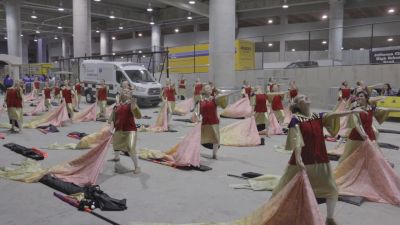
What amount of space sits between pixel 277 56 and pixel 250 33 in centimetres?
634

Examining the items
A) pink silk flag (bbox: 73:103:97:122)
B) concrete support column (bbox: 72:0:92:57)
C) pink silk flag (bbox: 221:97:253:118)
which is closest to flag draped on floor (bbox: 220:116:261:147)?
pink silk flag (bbox: 221:97:253:118)

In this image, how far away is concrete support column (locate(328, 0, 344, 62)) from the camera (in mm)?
30250

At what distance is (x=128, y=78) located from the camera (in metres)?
23.9

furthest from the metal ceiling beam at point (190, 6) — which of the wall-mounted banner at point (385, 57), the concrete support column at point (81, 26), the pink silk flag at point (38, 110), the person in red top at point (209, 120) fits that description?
the person in red top at point (209, 120)

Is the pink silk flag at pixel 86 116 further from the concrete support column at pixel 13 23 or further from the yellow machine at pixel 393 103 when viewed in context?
the concrete support column at pixel 13 23

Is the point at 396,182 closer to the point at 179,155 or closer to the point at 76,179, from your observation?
the point at 179,155

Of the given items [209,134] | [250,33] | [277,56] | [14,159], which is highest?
[250,33]

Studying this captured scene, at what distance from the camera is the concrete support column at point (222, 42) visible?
20.9 m

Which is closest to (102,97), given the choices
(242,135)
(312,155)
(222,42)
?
(222,42)

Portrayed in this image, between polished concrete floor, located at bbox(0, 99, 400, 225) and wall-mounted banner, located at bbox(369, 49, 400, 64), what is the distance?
11904 mm

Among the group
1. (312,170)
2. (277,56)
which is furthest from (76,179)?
(277,56)

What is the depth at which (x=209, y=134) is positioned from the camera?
374 inches

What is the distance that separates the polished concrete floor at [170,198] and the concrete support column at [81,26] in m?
22.1

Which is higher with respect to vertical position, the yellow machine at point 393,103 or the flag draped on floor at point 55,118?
the yellow machine at point 393,103
